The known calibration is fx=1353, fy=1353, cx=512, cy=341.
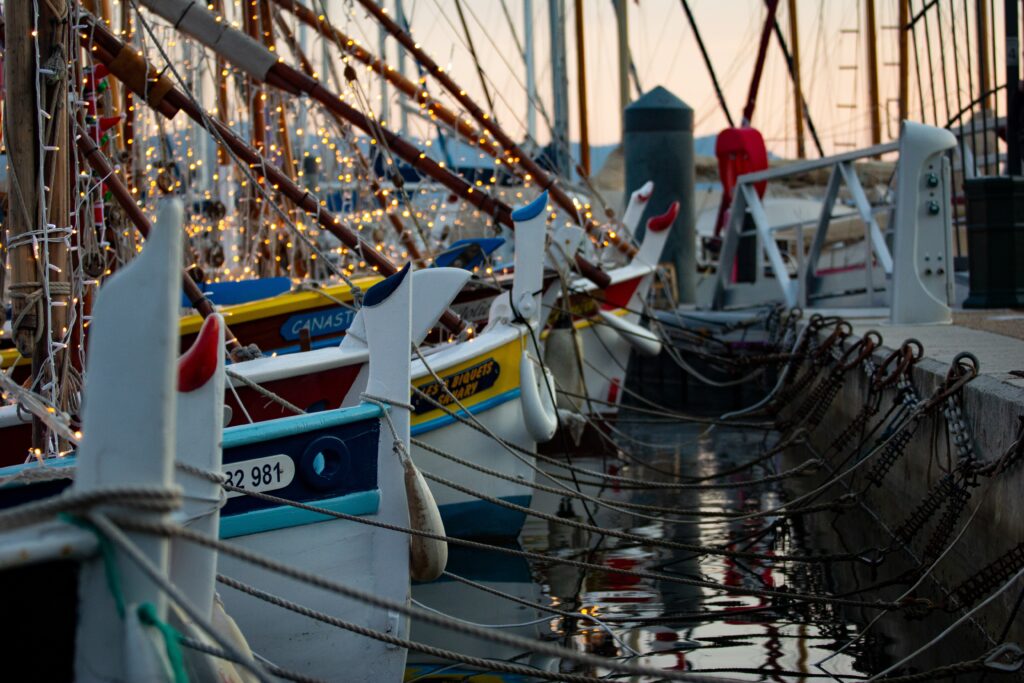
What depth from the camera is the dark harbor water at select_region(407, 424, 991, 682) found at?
19.7 ft

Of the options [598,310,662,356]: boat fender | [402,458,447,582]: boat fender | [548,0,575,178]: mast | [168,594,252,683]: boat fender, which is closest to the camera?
[168,594,252,683]: boat fender

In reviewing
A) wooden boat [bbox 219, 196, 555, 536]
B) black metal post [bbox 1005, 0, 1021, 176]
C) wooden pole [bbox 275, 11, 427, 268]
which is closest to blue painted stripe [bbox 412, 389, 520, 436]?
wooden boat [bbox 219, 196, 555, 536]

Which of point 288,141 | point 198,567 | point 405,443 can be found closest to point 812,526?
point 405,443

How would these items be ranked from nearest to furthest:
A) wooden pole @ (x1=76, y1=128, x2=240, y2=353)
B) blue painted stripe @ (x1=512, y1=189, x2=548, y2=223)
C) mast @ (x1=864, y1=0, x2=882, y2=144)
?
wooden pole @ (x1=76, y1=128, x2=240, y2=353)
blue painted stripe @ (x1=512, y1=189, x2=548, y2=223)
mast @ (x1=864, y1=0, x2=882, y2=144)

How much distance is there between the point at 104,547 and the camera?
2.87m

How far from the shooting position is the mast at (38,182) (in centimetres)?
580

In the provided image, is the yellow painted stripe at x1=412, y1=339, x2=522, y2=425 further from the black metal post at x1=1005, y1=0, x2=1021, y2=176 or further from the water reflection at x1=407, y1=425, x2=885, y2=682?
the black metal post at x1=1005, y1=0, x2=1021, y2=176

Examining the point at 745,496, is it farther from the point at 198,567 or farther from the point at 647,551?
the point at 198,567

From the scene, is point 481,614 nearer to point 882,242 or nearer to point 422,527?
point 422,527

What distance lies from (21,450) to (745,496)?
5734 millimetres

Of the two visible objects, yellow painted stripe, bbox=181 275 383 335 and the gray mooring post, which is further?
the gray mooring post

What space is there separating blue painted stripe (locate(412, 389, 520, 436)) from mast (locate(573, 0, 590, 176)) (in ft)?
69.3

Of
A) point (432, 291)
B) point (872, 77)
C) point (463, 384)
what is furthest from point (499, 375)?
point (872, 77)

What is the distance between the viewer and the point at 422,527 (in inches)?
Answer: 208
